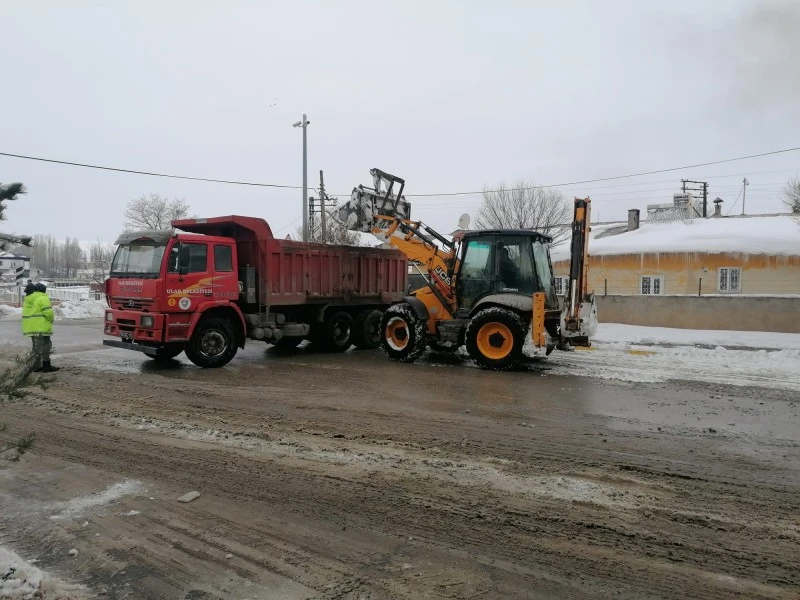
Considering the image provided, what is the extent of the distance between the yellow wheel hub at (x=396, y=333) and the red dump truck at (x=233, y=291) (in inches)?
69.4

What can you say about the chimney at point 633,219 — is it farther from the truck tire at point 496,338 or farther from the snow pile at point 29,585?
the snow pile at point 29,585

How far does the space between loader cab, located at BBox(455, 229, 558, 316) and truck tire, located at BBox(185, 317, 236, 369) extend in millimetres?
4499

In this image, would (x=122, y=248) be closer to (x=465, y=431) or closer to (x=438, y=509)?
(x=465, y=431)

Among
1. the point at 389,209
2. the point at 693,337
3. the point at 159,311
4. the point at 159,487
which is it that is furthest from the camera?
the point at 693,337

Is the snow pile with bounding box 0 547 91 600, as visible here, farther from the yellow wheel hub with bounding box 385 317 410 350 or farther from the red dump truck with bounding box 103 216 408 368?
the yellow wheel hub with bounding box 385 317 410 350

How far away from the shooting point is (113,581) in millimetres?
3574

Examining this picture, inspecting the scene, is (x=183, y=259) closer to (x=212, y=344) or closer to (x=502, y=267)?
(x=212, y=344)

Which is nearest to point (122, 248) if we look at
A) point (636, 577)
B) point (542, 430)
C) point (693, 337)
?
point (542, 430)

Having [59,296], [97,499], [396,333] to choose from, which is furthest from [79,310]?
[97,499]

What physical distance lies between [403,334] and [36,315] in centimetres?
681

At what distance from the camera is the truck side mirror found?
10.8 metres

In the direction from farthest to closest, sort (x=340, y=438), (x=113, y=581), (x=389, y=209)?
(x=389, y=209), (x=340, y=438), (x=113, y=581)

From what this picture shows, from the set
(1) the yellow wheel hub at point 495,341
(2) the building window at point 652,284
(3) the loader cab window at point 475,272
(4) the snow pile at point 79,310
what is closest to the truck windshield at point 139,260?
(3) the loader cab window at point 475,272

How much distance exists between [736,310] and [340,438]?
14225 millimetres
